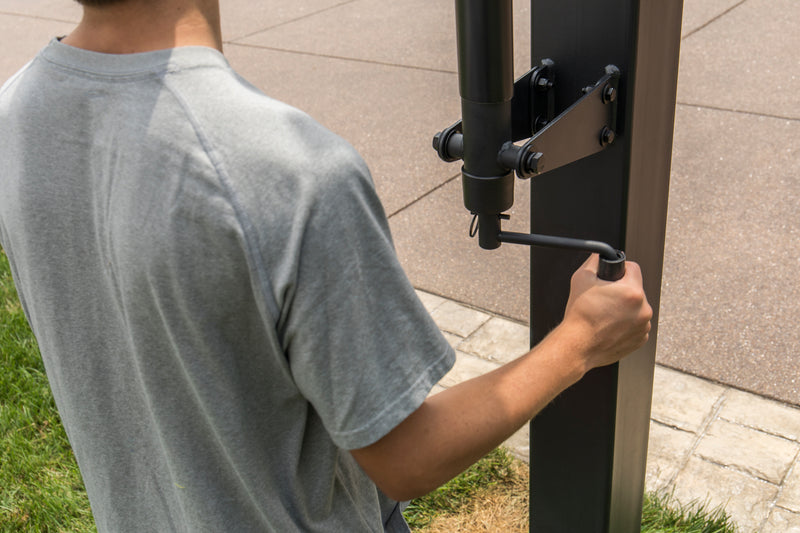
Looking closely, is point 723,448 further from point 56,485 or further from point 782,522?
point 56,485

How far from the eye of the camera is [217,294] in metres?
0.95

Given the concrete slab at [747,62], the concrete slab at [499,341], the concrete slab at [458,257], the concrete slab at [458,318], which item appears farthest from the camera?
the concrete slab at [747,62]

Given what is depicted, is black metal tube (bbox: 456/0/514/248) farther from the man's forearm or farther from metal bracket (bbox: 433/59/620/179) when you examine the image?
the man's forearm

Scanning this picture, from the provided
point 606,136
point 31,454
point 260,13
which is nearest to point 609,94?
point 606,136

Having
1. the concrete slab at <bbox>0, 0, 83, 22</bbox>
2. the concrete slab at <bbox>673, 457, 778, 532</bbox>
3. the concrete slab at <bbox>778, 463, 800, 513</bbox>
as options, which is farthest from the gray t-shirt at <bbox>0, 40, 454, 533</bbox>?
the concrete slab at <bbox>0, 0, 83, 22</bbox>

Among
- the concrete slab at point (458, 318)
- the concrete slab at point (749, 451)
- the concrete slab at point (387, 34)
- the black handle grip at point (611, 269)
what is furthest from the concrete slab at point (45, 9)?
the black handle grip at point (611, 269)

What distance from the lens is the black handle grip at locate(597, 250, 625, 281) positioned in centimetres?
125

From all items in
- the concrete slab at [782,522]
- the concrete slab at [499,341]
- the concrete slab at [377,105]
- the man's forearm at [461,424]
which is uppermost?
the man's forearm at [461,424]

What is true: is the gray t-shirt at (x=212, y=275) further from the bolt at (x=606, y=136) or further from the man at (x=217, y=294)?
the bolt at (x=606, y=136)

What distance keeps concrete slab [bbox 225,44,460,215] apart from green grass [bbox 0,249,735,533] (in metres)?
1.93

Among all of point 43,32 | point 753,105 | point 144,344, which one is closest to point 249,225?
point 144,344

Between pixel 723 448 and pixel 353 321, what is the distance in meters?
2.05

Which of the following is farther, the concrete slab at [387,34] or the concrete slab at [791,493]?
the concrete slab at [387,34]

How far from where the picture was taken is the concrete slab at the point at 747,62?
197 inches
